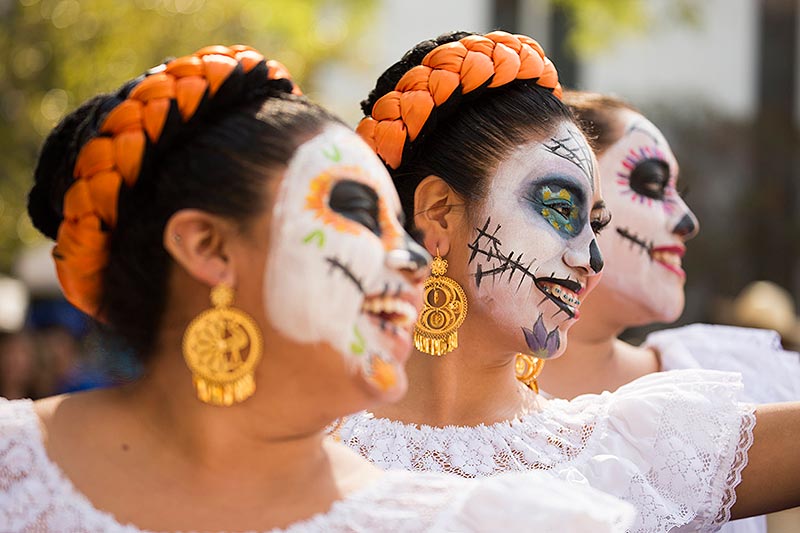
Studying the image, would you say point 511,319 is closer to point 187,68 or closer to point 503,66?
point 503,66

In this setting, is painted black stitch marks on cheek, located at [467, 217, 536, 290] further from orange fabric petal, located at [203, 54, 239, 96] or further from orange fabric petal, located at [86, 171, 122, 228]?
orange fabric petal, located at [86, 171, 122, 228]

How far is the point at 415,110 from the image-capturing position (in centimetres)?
270

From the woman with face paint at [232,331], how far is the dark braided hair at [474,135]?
26.3 inches

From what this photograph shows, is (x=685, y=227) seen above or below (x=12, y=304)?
above

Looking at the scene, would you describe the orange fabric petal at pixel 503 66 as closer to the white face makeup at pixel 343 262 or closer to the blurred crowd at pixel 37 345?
the white face makeup at pixel 343 262

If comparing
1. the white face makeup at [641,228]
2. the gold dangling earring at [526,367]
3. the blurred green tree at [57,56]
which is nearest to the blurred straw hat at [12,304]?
the blurred green tree at [57,56]

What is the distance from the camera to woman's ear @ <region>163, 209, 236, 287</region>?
196cm

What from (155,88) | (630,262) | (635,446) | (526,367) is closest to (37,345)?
(630,262)

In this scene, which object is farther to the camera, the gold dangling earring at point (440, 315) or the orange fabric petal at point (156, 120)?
the gold dangling earring at point (440, 315)

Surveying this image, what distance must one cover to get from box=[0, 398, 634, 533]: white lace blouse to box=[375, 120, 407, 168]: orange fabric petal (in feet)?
3.05

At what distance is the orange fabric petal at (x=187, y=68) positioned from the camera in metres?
2.05

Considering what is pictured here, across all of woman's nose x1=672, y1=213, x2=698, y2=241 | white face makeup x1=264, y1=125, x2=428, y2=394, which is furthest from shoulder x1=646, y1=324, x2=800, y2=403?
white face makeup x1=264, y1=125, x2=428, y2=394

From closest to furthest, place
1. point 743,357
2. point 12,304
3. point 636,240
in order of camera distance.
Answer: point 636,240, point 743,357, point 12,304

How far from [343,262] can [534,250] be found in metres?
0.82
